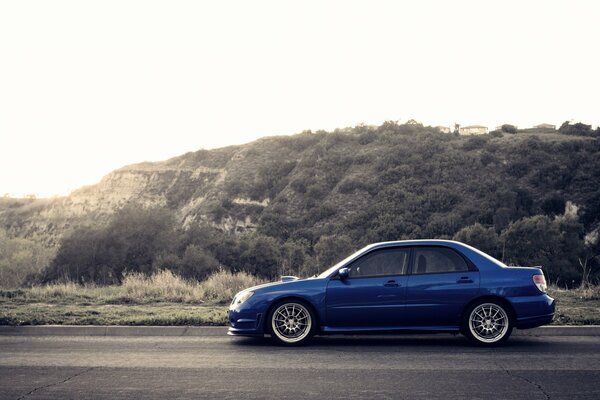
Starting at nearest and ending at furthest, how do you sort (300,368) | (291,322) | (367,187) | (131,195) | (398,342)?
(300,368)
(291,322)
(398,342)
(367,187)
(131,195)

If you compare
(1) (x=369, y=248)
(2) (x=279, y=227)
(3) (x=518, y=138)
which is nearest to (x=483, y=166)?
(3) (x=518, y=138)

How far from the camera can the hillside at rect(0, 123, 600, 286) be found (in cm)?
4678

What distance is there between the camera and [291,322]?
10203mm

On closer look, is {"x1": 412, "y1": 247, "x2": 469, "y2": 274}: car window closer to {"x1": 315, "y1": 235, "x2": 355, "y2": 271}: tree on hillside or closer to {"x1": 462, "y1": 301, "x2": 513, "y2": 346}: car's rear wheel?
{"x1": 462, "y1": 301, "x2": 513, "y2": 346}: car's rear wheel

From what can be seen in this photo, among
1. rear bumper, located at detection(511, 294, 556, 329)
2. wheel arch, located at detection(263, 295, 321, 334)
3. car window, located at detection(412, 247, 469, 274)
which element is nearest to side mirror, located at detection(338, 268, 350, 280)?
wheel arch, located at detection(263, 295, 321, 334)

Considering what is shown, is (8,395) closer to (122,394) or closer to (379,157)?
(122,394)

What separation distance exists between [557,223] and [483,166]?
64.0 feet

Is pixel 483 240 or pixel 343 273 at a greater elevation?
pixel 483 240

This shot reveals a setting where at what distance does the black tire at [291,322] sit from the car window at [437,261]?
5.70ft

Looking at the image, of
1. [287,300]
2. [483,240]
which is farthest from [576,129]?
[287,300]

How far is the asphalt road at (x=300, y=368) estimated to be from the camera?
22.4 ft

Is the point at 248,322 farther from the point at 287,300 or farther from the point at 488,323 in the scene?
the point at 488,323

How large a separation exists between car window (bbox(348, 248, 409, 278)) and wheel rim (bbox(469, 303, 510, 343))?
3.98 ft

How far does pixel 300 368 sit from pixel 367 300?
2.11 metres
